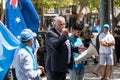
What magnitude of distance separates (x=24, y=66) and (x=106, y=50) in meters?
7.02

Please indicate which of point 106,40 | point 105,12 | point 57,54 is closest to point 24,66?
point 57,54

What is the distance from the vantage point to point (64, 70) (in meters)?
7.64

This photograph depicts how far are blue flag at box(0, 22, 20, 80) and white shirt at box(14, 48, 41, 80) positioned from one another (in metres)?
1.27

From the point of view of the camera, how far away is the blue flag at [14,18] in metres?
9.44

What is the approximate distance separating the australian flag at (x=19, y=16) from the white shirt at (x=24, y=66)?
311 cm

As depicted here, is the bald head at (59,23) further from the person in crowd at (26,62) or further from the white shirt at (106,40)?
the white shirt at (106,40)

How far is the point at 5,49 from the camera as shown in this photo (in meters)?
7.88

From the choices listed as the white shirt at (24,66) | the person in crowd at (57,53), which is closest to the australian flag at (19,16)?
the person in crowd at (57,53)

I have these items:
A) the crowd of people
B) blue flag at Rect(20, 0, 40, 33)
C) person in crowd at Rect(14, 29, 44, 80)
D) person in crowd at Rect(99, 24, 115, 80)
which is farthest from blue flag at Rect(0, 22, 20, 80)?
person in crowd at Rect(99, 24, 115, 80)

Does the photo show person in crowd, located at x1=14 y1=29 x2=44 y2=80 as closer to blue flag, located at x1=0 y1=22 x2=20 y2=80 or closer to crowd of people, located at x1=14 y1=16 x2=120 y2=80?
crowd of people, located at x1=14 y1=16 x2=120 y2=80

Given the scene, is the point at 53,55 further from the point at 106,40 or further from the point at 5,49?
the point at 106,40

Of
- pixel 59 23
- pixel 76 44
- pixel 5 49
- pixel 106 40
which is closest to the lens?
pixel 59 23

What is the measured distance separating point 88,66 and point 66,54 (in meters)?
10.6

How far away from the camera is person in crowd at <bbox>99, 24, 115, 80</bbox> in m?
13.0
